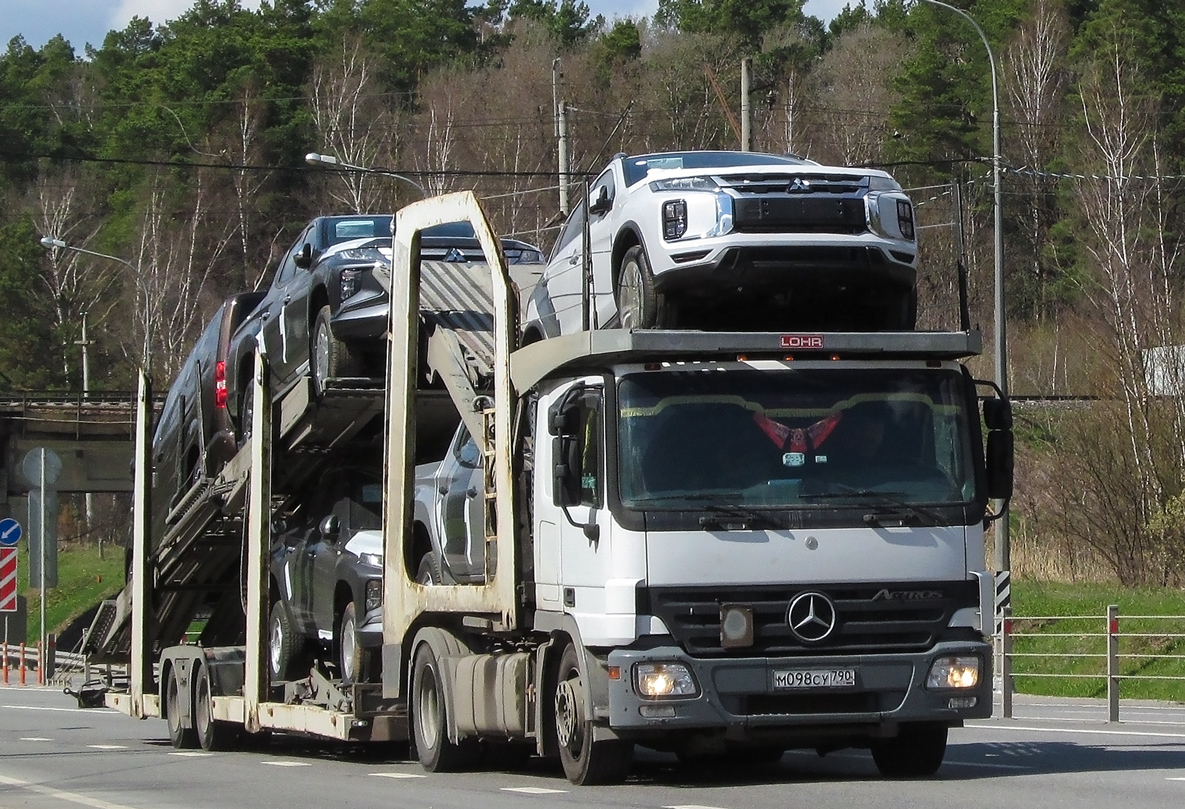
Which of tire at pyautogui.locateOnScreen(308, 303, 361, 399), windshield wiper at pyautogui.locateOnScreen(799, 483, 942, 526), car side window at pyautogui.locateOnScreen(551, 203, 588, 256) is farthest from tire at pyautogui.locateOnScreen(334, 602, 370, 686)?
windshield wiper at pyautogui.locateOnScreen(799, 483, 942, 526)

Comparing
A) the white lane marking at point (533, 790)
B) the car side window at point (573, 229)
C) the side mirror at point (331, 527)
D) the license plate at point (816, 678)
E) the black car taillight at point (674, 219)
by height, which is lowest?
the white lane marking at point (533, 790)

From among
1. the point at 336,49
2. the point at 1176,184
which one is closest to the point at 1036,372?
the point at 1176,184

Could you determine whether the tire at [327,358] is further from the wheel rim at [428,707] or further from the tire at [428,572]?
the wheel rim at [428,707]

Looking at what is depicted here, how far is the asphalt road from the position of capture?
10.4 metres

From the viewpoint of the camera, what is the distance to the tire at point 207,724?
16734 mm

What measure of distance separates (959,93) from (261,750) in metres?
57.8

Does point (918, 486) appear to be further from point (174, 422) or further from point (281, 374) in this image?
point (174, 422)

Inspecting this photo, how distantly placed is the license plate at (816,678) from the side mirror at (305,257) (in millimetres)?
6490

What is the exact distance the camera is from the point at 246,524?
1602 cm

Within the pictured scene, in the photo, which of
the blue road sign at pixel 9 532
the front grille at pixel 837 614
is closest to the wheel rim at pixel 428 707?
the front grille at pixel 837 614

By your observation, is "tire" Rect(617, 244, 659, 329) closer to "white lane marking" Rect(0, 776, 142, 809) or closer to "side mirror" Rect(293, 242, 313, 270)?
"white lane marking" Rect(0, 776, 142, 809)

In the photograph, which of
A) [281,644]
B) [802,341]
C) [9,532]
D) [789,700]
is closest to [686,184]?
[802,341]

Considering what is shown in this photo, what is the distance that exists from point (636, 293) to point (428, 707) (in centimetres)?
320

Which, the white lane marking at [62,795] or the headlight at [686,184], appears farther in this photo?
the white lane marking at [62,795]
